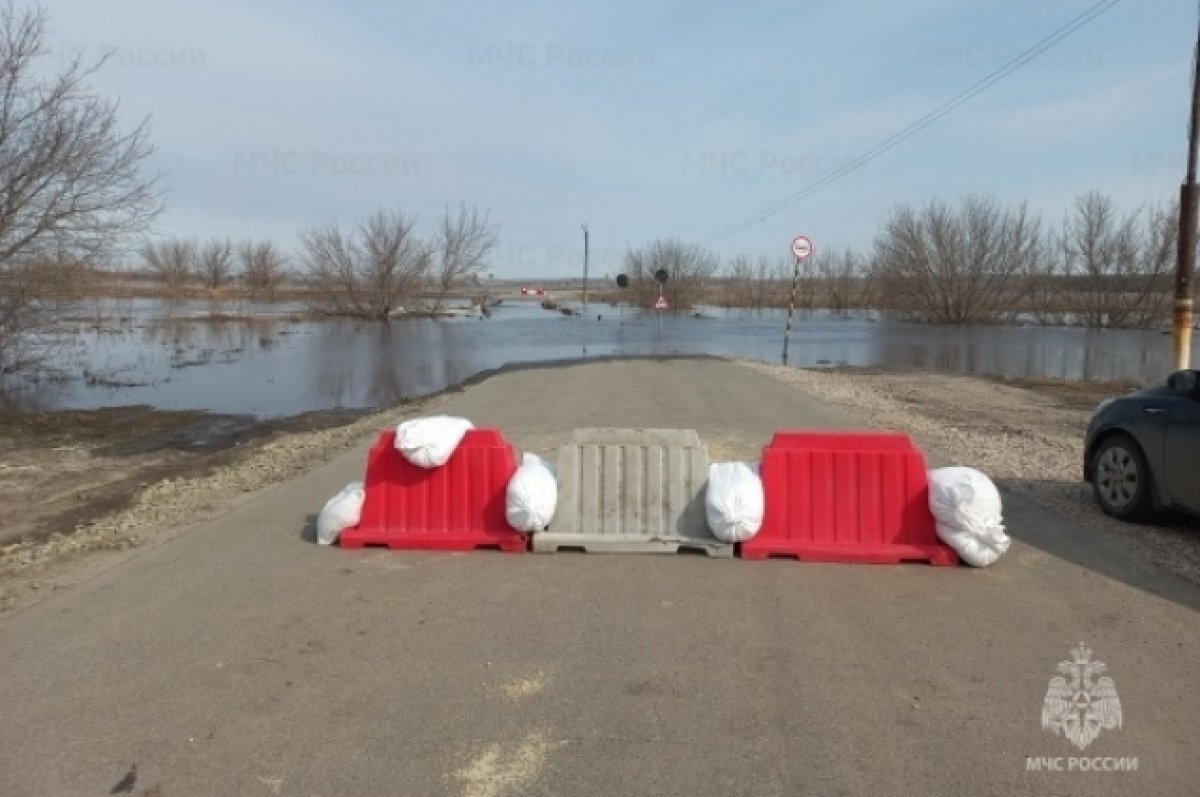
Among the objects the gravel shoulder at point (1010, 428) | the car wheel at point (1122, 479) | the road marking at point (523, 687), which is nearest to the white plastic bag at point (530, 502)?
the road marking at point (523, 687)

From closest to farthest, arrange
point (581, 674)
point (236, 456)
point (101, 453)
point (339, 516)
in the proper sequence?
point (581, 674)
point (339, 516)
point (236, 456)
point (101, 453)

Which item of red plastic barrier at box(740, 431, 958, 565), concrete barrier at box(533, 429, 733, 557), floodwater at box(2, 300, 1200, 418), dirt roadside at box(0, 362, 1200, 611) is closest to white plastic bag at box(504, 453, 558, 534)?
concrete barrier at box(533, 429, 733, 557)

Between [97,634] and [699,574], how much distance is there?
3.34 metres

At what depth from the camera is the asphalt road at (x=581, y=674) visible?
321cm

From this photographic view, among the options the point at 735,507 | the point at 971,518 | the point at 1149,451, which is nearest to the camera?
the point at 971,518

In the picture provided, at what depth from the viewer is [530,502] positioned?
5.78 metres

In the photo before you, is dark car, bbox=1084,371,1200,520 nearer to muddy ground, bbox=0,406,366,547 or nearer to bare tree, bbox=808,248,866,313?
muddy ground, bbox=0,406,366,547

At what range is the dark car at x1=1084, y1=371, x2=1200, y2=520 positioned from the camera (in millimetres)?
6094

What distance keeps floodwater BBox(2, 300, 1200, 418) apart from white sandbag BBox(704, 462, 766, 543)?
13.8m

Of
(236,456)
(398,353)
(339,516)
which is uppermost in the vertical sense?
(339,516)

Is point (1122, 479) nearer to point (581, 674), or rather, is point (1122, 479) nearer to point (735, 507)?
point (735, 507)

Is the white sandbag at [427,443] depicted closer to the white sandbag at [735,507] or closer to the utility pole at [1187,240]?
the white sandbag at [735,507]

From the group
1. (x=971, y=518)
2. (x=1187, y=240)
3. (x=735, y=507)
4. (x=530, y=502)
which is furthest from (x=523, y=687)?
(x=1187, y=240)

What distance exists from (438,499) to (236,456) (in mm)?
6456
